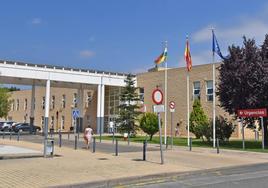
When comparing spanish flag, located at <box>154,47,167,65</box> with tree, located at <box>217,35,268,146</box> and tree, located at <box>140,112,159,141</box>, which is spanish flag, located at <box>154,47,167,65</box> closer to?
tree, located at <box>217,35,268,146</box>

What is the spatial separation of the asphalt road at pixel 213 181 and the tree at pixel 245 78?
574 inches

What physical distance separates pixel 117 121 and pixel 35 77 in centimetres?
1215

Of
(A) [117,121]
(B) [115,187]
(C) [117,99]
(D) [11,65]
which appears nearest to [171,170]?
(B) [115,187]

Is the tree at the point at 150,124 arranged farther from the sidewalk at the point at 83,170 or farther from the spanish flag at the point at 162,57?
the sidewalk at the point at 83,170

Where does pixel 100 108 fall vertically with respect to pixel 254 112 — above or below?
above

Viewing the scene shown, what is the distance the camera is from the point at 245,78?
31.5 m

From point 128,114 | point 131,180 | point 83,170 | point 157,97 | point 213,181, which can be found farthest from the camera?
point 128,114

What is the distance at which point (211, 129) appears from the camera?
3469 centimetres

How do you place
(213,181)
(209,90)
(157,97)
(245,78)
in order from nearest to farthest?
(213,181) < (157,97) < (245,78) < (209,90)

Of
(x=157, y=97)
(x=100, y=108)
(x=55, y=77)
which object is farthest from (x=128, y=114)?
(x=157, y=97)

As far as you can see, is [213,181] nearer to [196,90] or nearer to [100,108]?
[196,90]

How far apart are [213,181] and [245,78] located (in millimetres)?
18814

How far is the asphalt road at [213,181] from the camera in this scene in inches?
502

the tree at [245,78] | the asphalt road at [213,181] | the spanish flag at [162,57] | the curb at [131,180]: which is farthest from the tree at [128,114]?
the curb at [131,180]
